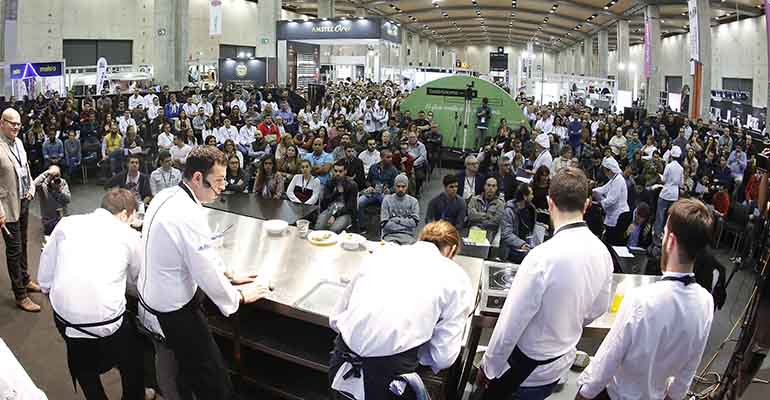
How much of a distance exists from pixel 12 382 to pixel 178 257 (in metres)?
1.12

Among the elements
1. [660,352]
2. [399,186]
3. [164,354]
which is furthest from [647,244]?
[164,354]

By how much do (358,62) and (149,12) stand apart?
31.8ft

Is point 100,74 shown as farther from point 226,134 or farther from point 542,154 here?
point 542,154

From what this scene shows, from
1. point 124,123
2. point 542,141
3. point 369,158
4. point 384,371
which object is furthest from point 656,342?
point 124,123

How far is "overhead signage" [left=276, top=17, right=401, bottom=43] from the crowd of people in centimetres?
371

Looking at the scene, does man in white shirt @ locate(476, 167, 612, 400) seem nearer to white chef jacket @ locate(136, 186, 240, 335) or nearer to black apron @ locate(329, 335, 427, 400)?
black apron @ locate(329, 335, 427, 400)

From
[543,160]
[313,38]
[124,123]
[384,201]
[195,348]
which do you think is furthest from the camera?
[313,38]

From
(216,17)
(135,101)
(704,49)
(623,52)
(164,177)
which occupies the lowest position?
(164,177)

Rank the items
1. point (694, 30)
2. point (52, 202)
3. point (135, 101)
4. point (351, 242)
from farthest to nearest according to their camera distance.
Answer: point (135, 101)
point (694, 30)
point (52, 202)
point (351, 242)

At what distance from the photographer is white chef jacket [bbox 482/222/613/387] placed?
2156 mm

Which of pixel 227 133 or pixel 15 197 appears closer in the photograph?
pixel 15 197

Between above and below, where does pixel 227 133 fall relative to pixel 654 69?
below

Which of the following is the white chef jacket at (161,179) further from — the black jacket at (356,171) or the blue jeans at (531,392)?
the blue jeans at (531,392)

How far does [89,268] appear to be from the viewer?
292cm
